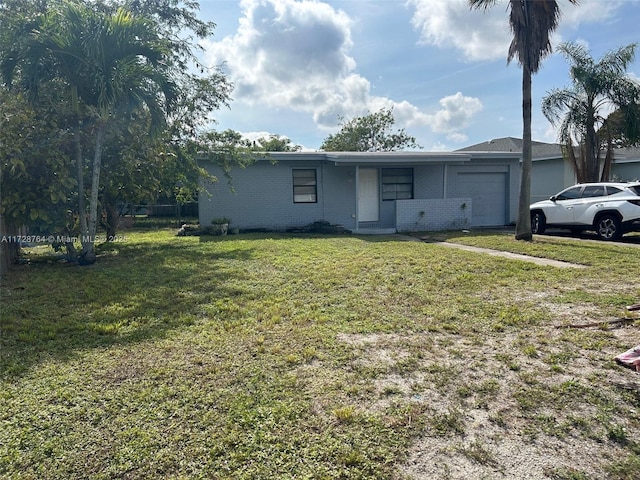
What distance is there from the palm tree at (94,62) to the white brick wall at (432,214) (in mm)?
8599

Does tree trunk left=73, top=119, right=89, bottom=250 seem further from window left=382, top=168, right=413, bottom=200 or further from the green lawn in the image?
window left=382, top=168, right=413, bottom=200

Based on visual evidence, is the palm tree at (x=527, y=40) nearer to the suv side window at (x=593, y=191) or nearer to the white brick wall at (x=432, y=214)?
the suv side window at (x=593, y=191)

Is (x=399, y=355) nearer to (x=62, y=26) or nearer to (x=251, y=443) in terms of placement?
(x=251, y=443)

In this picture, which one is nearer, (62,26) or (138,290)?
(138,290)

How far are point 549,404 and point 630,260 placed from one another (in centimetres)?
624

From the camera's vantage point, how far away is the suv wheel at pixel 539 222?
40.3 feet

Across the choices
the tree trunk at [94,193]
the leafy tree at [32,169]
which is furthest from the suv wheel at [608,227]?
the leafy tree at [32,169]

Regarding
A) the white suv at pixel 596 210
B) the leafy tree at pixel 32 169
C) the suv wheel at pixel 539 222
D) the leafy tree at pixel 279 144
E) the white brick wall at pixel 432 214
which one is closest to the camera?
the leafy tree at pixel 32 169

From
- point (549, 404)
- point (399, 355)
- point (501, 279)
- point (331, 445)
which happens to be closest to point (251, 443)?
point (331, 445)

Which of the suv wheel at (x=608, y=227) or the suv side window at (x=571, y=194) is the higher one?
the suv side window at (x=571, y=194)

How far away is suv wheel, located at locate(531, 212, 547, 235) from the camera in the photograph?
12.3 metres

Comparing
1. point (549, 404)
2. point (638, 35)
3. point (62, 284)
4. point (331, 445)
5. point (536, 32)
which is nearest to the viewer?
point (331, 445)

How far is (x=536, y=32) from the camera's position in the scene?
32.1 feet

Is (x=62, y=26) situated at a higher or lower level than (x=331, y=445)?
higher
